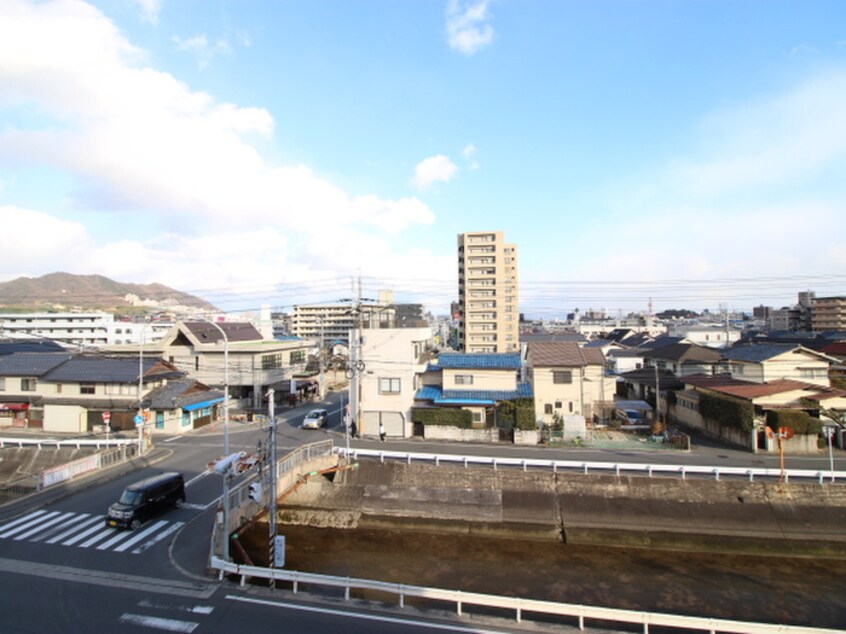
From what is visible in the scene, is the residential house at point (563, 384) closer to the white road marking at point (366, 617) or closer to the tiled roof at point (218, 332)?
the white road marking at point (366, 617)

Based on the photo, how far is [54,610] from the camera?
1209 centimetres

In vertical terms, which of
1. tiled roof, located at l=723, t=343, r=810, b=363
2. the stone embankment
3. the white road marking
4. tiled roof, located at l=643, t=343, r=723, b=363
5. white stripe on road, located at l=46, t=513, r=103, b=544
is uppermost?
tiled roof, located at l=723, t=343, r=810, b=363

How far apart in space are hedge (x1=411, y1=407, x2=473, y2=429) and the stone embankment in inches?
278

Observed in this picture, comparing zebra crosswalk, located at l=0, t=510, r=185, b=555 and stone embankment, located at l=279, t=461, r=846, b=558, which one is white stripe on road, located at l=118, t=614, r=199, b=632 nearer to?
zebra crosswalk, located at l=0, t=510, r=185, b=555

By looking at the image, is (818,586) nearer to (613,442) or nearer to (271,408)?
(613,442)

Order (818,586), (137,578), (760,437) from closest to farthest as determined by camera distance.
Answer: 1. (137,578)
2. (818,586)
3. (760,437)

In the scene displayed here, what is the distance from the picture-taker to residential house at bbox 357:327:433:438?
112ft

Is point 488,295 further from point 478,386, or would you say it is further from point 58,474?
point 58,474

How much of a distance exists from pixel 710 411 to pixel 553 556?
19.5m

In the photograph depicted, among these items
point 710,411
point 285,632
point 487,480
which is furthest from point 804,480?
point 285,632

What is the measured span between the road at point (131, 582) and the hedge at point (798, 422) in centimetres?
329

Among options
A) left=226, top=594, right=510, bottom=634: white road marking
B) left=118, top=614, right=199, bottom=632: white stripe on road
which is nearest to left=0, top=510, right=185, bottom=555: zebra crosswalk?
left=118, top=614, right=199, bottom=632: white stripe on road

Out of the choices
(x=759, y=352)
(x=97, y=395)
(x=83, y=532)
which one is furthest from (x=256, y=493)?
(x=759, y=352)

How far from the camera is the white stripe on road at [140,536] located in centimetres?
1657
